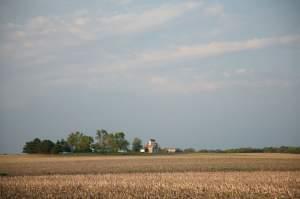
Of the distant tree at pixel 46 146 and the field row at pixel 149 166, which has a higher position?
the distant tree at pixel 46 146

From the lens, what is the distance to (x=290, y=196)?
51.0 feet

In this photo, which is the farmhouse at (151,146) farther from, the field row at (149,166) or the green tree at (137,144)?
the field row at (149,166)

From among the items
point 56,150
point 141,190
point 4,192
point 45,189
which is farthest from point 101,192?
point 56,150

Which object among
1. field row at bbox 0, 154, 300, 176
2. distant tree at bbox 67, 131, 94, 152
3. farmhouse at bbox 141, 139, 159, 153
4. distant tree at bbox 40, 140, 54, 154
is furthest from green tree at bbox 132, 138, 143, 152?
field row at bbox 0, 154, 300, 176

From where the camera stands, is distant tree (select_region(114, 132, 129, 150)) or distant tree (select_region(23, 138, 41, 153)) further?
distant tree (select_region(114, 132, 129, 150))

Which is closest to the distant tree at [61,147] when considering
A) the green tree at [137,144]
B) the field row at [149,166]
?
the green tree at [137,144]

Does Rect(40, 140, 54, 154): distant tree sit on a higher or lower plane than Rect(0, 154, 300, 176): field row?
higher

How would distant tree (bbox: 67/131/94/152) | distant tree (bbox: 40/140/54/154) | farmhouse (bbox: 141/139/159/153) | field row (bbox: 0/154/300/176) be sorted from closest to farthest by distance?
field row (bbox: 0/154/300/176), distant tree (bbox: 40/140/54/154), distant tree (bbox: 67/131/94/152), farmhouse (bbox: 141/139/159/153)

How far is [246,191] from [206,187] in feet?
7.34

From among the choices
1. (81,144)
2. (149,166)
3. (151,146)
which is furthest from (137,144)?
(149,166)

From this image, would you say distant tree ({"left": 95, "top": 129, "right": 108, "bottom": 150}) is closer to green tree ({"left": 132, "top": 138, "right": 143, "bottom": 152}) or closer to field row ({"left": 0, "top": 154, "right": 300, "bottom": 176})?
green tree ({"left": 132, "top": 138, "right": 143, "bottom": 152})

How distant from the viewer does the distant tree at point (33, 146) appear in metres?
107

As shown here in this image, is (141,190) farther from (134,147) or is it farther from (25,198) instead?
(134,147)

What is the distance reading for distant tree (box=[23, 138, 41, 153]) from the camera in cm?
10662
